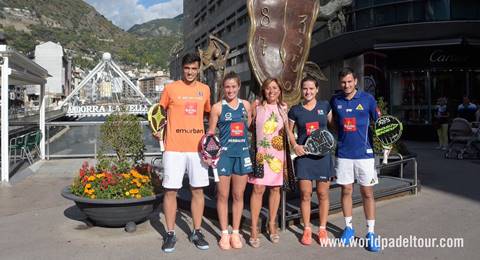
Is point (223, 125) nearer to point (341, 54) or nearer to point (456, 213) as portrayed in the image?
point (456, 213)

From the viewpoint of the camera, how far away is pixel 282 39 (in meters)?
8.04

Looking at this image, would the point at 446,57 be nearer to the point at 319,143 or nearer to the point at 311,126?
the point at 311,126

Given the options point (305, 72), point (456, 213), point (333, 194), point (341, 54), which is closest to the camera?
point (456, 213)

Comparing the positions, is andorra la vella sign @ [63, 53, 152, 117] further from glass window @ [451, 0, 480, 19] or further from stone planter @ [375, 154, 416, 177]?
stone planter @ [375, 154, 416, 177]

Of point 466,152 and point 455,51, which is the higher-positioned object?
point 455,51

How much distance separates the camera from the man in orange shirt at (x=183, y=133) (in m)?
4.77

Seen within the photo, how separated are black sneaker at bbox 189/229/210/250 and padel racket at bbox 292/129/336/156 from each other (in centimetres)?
146

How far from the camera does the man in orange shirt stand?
15.6 ft

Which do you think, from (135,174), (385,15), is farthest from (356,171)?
(385,15)

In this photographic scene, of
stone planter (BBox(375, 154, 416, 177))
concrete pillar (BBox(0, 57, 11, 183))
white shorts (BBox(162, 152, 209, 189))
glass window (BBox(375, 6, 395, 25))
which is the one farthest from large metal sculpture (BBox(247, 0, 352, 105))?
glass window (BBox(375, 6, 395, 25))

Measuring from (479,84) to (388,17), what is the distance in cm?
470

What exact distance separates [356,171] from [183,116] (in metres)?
1.92

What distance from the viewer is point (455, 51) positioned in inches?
758

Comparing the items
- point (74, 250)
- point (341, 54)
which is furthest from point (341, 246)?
point (341, 54)
